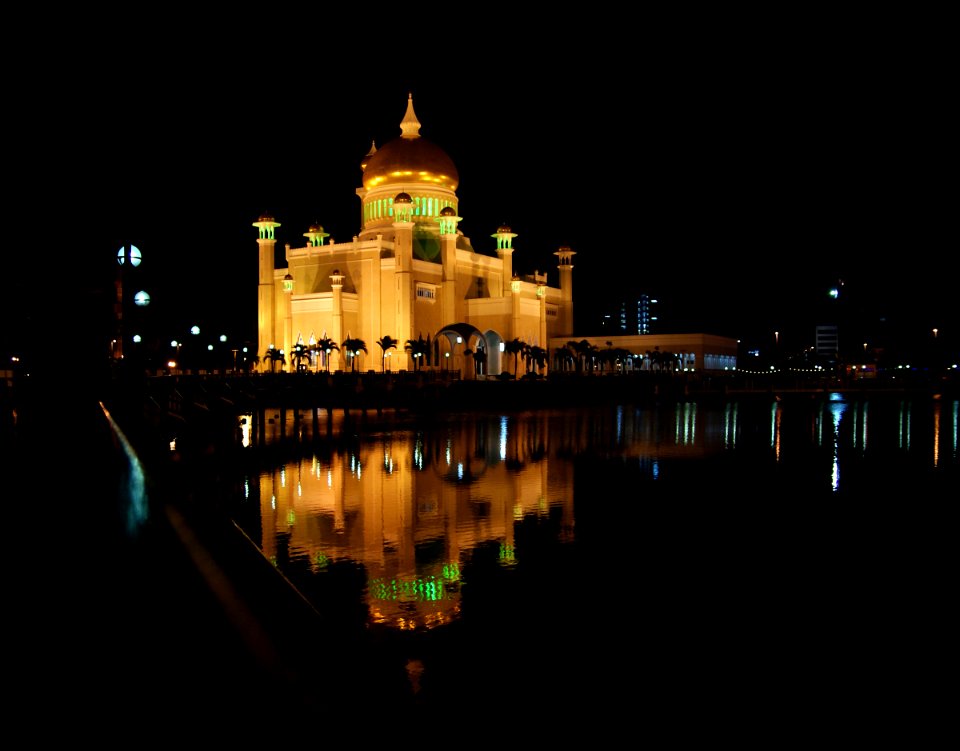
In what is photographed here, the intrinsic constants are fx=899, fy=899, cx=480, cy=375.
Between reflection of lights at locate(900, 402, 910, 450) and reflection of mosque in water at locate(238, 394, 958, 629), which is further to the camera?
reflection of lights at locate(900, 402, 910, 450)

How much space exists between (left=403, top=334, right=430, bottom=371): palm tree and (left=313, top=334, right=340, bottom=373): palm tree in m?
3.69

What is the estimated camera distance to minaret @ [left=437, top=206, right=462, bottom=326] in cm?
5144

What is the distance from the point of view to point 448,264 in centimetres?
5169

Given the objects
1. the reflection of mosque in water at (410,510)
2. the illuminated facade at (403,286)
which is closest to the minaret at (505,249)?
the illuminated facade at (403,286)

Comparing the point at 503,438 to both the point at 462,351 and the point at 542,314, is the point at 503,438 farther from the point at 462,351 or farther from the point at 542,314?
the point at 542,314

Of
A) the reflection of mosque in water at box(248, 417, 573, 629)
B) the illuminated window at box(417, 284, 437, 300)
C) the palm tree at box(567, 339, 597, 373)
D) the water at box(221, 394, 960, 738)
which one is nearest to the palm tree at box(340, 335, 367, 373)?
the illuminated window at box(417, 284, 437, 300)

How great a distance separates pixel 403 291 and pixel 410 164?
885 centimetres

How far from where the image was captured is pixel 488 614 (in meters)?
4.93

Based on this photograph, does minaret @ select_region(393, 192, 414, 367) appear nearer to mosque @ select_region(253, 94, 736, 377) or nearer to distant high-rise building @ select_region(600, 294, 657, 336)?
mosque @ select_region(253, 94, 736, 377)

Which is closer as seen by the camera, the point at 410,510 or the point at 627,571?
the point at 627,571

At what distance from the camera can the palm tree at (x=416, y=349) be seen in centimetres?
4651

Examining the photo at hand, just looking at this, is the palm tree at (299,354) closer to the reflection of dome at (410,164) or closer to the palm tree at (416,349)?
the palm tree at (416,349)

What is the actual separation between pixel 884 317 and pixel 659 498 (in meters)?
68.5

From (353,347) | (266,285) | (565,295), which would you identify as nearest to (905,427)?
(353,347)
